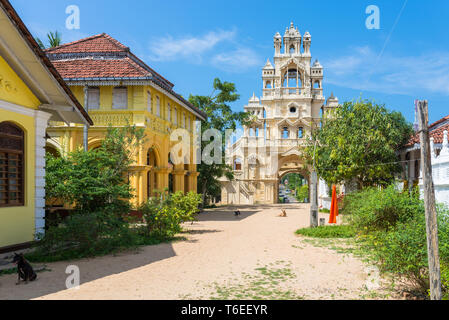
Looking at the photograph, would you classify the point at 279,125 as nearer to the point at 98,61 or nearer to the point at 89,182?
the point at 98,61

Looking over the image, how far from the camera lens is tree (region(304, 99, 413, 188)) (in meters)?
23.5

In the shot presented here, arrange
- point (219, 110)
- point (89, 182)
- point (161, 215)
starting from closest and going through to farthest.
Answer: point (89, 182) → point (161, 215) → point (219, 110)

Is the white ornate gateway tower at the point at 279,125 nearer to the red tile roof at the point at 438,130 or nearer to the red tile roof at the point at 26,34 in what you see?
the red tile roof at the point at 438,130

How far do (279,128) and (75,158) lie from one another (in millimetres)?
35879

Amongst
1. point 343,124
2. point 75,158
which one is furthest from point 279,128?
point 75,158

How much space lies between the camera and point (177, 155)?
26141mm

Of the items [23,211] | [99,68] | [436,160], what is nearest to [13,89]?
[23,211]

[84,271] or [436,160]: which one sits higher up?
[436,160]

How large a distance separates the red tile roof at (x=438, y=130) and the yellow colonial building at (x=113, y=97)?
13.7 m

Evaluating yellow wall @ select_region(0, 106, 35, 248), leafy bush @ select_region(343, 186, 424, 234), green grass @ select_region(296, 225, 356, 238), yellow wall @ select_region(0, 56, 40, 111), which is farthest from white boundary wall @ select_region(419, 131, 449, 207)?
Result: yellow wall @ select_region(0, 56, 40, 111)

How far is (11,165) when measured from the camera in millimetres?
11266

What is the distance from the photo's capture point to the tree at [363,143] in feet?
77.0

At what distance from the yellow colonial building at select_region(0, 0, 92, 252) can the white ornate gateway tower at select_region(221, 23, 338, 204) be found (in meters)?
33.3

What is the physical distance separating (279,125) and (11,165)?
3837 centimetres
